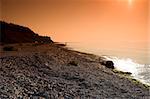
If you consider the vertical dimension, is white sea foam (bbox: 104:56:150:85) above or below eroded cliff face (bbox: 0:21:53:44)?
below

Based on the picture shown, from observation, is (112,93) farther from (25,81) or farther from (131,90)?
(25,81)

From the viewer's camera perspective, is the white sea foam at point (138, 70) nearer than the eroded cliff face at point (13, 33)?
Yes

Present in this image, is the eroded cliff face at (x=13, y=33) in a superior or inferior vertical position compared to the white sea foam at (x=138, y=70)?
superior

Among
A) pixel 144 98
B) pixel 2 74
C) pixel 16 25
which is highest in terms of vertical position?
pixel 16 25

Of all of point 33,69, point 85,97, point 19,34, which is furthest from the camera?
point 19,34

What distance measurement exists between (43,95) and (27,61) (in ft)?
53.2

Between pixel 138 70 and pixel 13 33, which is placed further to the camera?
pixel 13 33

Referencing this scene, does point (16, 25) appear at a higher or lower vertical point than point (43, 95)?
higher

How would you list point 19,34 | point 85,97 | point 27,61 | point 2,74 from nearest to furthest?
point 85,97 < point 2,74 < point 27,61 < point 19,34

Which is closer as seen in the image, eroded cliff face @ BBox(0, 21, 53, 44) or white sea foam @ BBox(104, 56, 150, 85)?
white sea foam @ BBox(104, 56, 150, 85)

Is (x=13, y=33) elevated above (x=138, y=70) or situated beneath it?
elevated above

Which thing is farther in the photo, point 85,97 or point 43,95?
point 85,97

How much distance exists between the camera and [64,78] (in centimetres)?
3738

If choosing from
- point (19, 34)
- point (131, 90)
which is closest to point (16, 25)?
point (19, 34)
